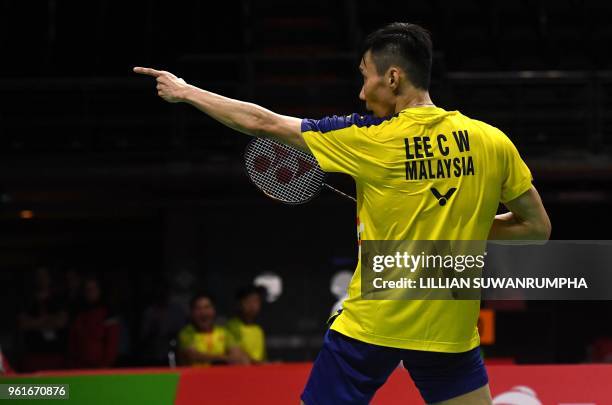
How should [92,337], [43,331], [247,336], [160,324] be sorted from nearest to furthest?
1. [247,336]
2. [92,337]
3. [43,331]
4. [160,324]

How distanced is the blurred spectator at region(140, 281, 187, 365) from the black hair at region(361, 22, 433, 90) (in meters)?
7.09

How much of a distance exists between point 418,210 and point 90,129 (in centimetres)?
870

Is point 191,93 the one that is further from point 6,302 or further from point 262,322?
point 6,302

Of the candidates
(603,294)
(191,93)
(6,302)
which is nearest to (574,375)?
(603,294)

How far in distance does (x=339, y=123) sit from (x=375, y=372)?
0.75 metres

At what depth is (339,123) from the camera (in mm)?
3104

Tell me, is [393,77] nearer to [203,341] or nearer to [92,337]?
[203,341]

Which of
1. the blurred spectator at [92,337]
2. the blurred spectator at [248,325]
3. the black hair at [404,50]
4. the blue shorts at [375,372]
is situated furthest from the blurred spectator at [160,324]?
the black hair at [404,50]

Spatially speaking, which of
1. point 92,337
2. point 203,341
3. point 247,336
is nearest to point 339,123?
point 203,341

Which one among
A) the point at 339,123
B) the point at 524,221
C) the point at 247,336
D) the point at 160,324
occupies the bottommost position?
the point at 160,324

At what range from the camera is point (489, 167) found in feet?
10.00

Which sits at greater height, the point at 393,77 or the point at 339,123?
the point at 393,77

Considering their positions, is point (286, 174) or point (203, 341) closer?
point (286, 174)

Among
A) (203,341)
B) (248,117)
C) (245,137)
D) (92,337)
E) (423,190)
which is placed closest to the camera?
(423,190)
